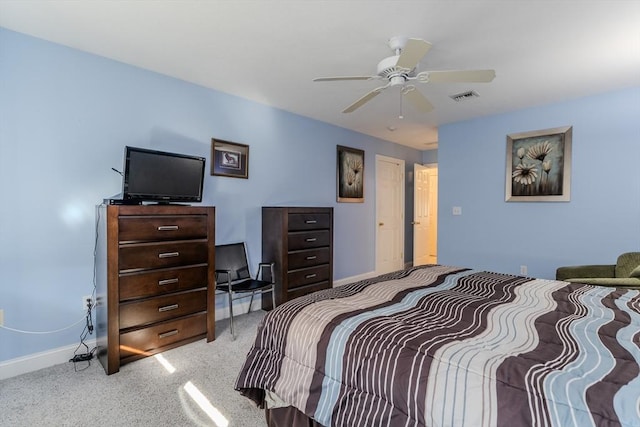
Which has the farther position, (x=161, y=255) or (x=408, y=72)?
(x=161, y=255)

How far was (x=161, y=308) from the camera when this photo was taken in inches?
95.7

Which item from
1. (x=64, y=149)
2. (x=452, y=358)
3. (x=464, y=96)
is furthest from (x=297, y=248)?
(x=452, y=358)

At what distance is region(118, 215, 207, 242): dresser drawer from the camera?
2.24m

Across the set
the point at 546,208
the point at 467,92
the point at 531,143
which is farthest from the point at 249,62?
the point at 546,208

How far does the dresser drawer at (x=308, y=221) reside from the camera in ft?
11.5

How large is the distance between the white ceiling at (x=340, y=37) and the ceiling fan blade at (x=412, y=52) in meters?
0.28

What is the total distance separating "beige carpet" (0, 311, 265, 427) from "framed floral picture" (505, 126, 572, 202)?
3.73 metres

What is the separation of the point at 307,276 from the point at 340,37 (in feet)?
8.16

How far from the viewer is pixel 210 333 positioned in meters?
2.71

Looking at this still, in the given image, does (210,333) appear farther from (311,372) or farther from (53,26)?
(53,26)

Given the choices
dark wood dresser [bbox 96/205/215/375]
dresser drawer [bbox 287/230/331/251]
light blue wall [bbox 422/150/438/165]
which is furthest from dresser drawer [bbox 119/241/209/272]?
light blue wall [bbox 422/150/438/165]

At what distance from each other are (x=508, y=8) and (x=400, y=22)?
0.63m

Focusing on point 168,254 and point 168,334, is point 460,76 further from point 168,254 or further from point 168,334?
point 168,334

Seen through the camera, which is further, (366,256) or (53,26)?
(366,256)
